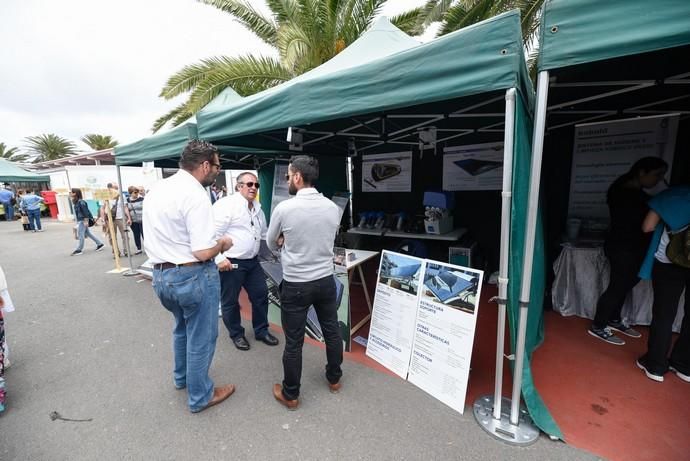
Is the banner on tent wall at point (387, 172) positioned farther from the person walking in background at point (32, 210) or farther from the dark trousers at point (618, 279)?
the person walking in background at point (32, 210)

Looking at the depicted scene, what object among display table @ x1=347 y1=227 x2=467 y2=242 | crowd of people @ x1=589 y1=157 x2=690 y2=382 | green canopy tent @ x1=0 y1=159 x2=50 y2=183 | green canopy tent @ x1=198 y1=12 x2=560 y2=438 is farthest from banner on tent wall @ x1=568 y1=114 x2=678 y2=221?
green canopy tent @ x1=0 y1=159 x2=50 y2=183

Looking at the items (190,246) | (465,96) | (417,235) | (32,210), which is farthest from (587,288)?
(32,210)

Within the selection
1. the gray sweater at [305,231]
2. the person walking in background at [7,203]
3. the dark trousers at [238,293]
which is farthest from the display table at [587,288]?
the person walking in background at [7,203]

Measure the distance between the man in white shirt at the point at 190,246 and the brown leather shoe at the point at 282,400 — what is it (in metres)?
0.53

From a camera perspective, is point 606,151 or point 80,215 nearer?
point 606,151

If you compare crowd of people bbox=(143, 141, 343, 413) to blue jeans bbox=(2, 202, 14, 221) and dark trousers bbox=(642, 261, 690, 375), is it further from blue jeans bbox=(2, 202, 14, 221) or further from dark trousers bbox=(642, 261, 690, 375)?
blue jeans bbox=(2, 202, 14, 221)

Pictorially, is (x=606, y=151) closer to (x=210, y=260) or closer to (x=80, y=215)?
(x=210, y=260)

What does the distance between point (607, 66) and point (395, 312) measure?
2.24 metres

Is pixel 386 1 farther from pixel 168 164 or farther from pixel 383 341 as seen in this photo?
pixel 383 341

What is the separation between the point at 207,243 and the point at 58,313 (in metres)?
3.74

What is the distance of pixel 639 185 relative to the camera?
258 cm

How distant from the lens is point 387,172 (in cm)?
524

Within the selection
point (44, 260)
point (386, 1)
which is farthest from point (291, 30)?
point (44, 260)

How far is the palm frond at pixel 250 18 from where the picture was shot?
679cm
